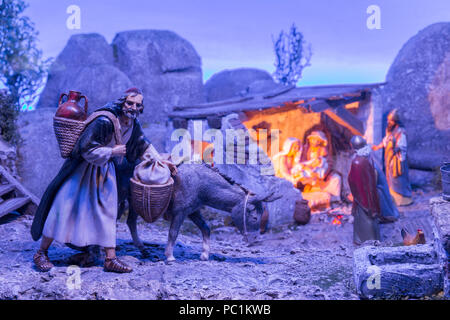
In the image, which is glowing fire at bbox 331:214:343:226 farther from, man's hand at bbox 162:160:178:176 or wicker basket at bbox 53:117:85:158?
wicker basket at bbox 53:117:85:158

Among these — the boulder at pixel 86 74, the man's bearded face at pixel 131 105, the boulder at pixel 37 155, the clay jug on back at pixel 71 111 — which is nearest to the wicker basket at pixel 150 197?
the man's bearded face at pixel 131 105

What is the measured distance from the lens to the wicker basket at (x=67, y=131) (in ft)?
13.0

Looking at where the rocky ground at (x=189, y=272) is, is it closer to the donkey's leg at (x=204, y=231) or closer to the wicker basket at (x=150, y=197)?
the donkey's leg at (x=204, y=231)

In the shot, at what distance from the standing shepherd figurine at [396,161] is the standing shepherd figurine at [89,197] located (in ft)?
20.6

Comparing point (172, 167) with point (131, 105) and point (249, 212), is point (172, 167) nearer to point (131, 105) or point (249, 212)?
point (131, 105)

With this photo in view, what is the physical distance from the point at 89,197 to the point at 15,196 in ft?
11.3

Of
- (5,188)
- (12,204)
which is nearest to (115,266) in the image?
(12,204)

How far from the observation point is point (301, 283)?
4113mm

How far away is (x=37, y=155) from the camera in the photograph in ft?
29.6

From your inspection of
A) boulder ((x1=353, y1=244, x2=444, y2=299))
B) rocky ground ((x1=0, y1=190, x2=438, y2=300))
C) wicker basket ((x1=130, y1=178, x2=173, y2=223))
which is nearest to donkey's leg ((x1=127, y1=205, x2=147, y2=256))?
rocky ground ((x1=0, y1=190, x2=438, y2=300))

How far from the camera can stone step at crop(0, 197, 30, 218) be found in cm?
621

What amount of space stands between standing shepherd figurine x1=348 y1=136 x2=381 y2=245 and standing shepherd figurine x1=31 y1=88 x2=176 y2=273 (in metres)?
3.51
